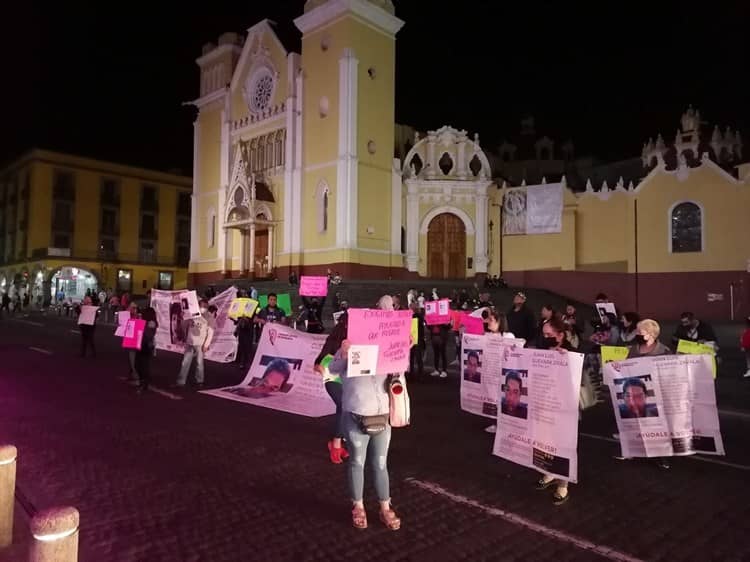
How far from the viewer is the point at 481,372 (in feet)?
28.8

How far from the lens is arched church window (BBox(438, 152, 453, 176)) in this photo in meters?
36.7

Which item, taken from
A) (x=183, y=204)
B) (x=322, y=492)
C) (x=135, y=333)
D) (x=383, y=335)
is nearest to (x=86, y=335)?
(x=135, y=333)

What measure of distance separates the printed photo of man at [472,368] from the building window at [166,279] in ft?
187

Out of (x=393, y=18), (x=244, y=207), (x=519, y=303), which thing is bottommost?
(x=519, y=303)

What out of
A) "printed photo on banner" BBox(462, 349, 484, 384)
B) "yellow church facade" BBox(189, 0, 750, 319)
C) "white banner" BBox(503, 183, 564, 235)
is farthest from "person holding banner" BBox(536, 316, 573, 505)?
"white banner" BBox(503, 183, 564, 235)

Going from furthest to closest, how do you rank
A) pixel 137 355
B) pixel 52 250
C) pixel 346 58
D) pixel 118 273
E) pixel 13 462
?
pixel 118 273 → pixel 52 250 → pixel 346 58 → pixel 137 355 → pixel 13 462

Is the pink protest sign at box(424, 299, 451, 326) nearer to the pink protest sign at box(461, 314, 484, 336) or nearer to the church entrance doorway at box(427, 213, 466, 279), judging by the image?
the pink protest sign at box(461, 314, 484, 336)

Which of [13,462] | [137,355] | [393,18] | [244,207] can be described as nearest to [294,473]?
[13,462]

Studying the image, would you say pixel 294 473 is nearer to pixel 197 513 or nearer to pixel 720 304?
pixel 197 513

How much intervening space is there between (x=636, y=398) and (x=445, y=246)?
29.5 meters

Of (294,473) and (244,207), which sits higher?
(244,207)

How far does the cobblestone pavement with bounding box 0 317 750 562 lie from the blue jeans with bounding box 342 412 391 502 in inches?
15.9

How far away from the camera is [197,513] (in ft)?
17.2

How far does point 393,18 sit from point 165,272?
127 ft
